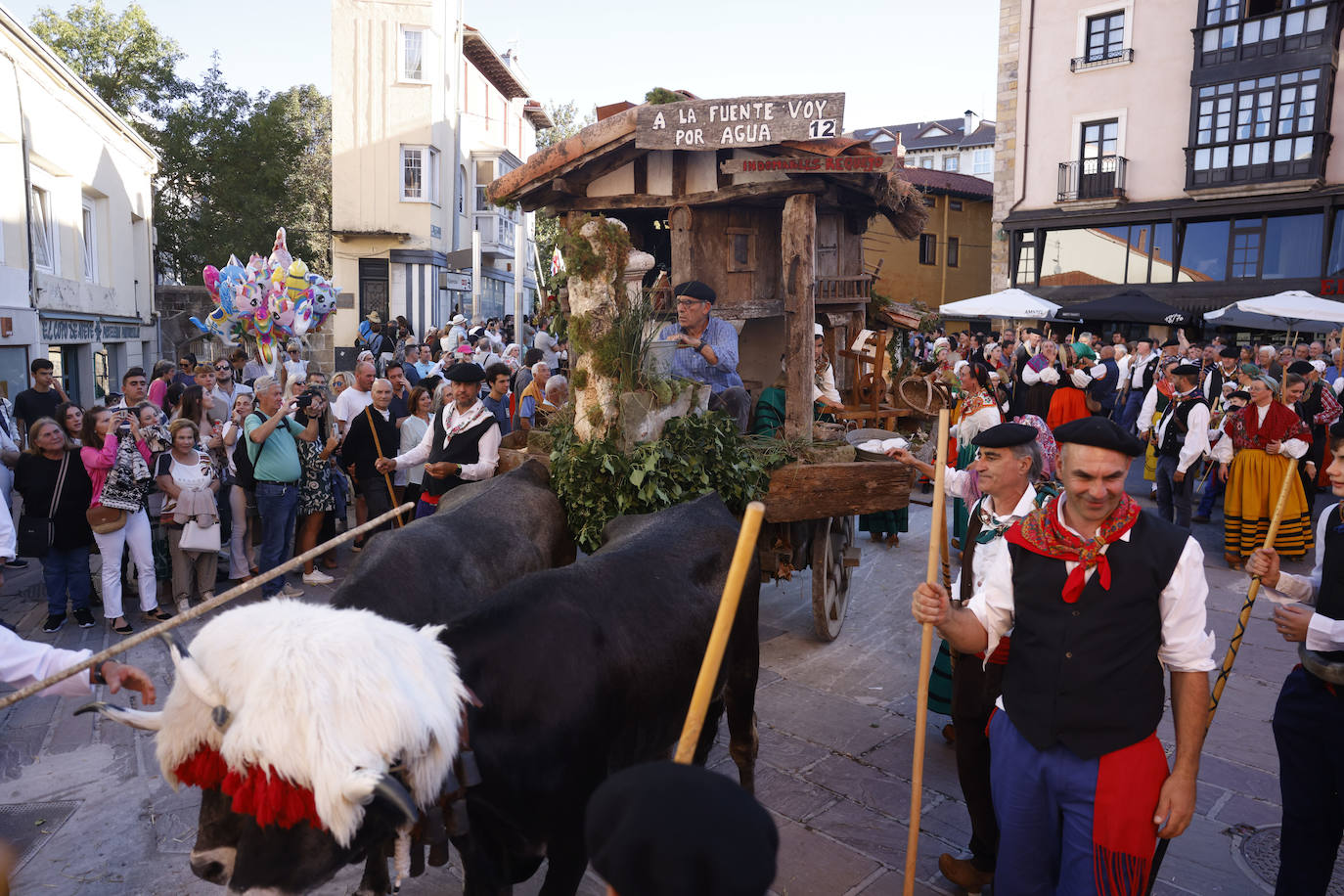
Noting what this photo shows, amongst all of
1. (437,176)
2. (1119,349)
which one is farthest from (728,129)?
(437,176)

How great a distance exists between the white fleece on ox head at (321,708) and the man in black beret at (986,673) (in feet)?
8.01

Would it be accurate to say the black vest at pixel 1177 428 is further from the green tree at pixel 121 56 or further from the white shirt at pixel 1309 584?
the green tree at pixel 121 56

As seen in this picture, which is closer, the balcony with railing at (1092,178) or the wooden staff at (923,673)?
the wooden staff at (923,673)

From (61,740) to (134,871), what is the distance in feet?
5.98

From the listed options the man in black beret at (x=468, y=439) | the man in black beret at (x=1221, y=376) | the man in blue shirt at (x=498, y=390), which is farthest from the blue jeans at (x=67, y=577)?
the man in black beret at (x=1221, y=376)

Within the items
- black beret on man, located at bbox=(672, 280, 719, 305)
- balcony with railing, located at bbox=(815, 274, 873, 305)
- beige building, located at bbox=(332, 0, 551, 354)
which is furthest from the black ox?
beige building, located at bbox=(332, 0, 551, 354)

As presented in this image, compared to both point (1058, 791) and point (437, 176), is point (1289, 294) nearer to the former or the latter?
point (1058, 791)

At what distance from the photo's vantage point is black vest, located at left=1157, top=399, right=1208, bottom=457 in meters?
9.75

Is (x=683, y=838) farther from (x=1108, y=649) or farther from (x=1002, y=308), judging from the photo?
(x=1002, y=308)

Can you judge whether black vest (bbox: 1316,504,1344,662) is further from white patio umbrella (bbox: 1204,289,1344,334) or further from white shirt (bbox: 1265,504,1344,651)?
white patio umbrella (bbox: 1204,289,1344,334)

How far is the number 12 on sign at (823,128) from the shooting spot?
6.50m

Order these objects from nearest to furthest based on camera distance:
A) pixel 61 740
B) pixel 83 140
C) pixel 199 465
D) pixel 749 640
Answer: pixel 749 640 → pixel 61 740 → pixel 199 465 → pixel 83 140

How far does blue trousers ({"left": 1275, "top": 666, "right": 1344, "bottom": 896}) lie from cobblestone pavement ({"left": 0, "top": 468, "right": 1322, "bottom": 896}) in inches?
25.9

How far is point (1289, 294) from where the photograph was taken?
17.1 metres
